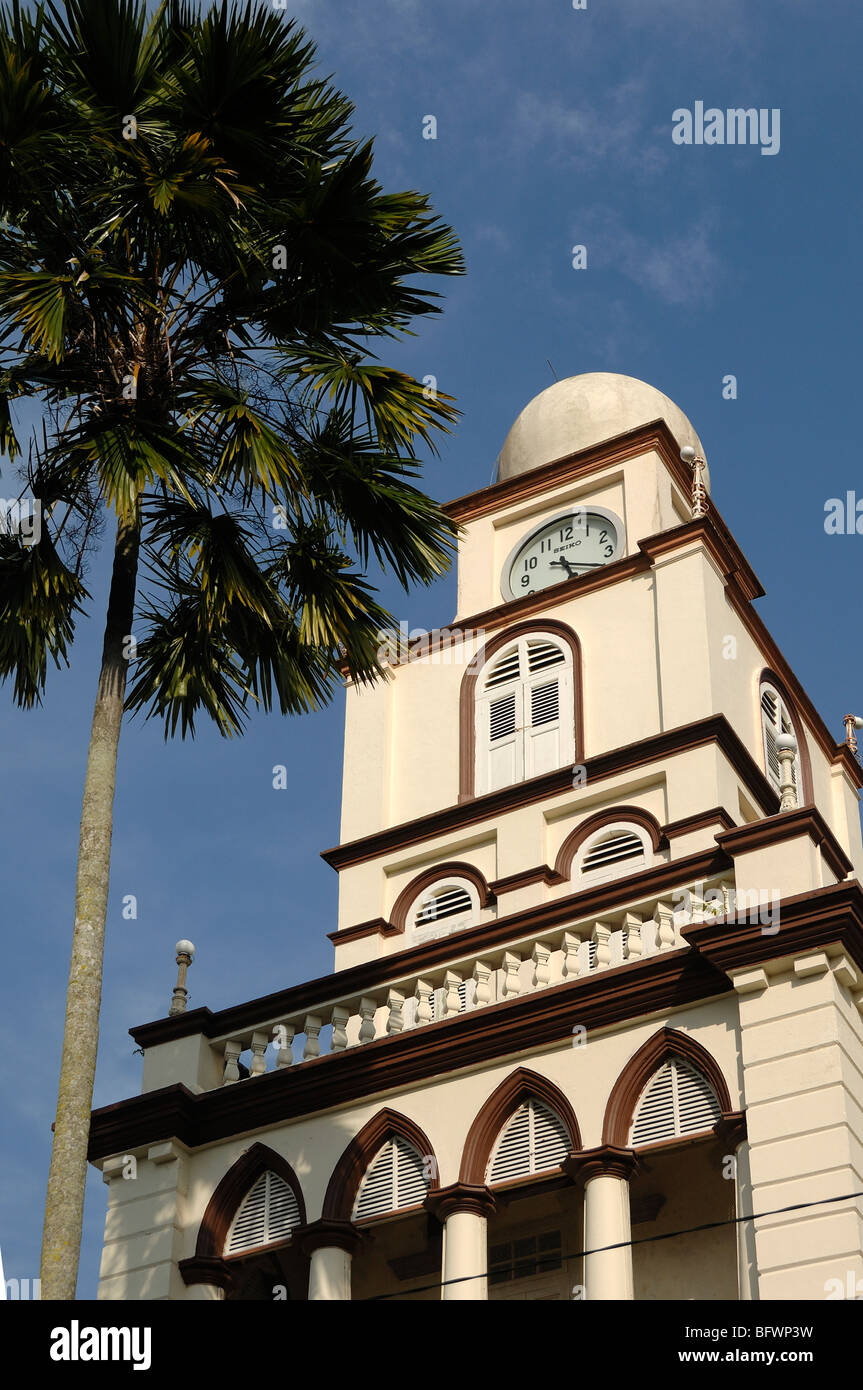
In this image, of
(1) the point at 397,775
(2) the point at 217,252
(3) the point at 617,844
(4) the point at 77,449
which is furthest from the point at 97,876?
(1) the point at 397,775

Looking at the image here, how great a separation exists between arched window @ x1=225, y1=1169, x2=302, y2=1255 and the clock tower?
0.09 feet

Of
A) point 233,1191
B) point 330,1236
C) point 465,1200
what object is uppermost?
point 233,1191

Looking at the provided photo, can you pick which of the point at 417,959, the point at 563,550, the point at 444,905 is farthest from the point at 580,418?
the point at 417,959

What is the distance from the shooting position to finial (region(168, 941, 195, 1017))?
21859 millimetres

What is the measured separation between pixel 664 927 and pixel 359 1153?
12.2 ft

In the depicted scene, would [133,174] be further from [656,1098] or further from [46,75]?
[656,1098]

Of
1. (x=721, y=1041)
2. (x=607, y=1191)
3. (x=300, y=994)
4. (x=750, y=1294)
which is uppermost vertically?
(x=300, y=994)

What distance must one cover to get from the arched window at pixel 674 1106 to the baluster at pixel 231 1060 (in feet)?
15.2

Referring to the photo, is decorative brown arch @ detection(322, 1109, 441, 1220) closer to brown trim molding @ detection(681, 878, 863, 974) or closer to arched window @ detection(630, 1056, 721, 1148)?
arched window @ detection(630, 1056, 721, 1148)

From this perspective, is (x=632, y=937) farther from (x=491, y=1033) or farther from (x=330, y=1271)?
(x=330, y=1271)

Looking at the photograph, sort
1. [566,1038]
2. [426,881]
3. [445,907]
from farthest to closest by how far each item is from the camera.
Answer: [426,881] → [445,907] → [566,1038]

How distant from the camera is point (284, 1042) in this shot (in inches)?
824

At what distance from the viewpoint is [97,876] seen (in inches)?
558

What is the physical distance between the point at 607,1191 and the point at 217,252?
8.81m
